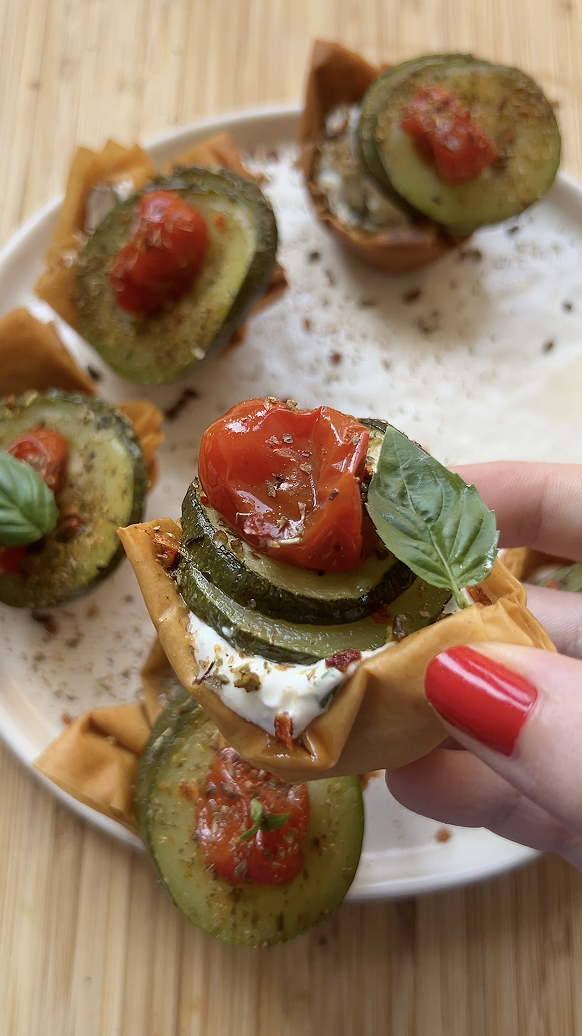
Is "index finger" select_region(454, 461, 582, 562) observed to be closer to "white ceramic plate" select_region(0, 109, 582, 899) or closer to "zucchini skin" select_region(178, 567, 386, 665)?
"white ceramic plate" select_region(0, 109, 582, 899)

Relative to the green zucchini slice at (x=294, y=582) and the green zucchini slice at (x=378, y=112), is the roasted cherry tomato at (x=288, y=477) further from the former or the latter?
the green zucchini slice at (x=378, y=112)

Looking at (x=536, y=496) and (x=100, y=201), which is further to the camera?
(x=100, y=201)

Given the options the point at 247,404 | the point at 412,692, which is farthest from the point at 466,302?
the point at 412,692

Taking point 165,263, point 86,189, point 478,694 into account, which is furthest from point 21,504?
point 478,694

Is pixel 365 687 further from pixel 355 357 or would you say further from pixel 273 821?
pixel 355 357

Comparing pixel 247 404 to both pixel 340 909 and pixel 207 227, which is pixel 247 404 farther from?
pixel 340 909

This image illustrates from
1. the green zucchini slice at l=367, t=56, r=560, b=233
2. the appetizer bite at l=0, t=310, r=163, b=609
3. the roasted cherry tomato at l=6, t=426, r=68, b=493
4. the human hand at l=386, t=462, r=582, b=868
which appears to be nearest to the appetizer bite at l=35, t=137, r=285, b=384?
the appetizer bite at l=0, t=310, r=163, b=609

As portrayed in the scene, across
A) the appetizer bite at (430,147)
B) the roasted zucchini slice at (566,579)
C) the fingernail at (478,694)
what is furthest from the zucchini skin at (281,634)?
the appetizer bite at (430,147)
